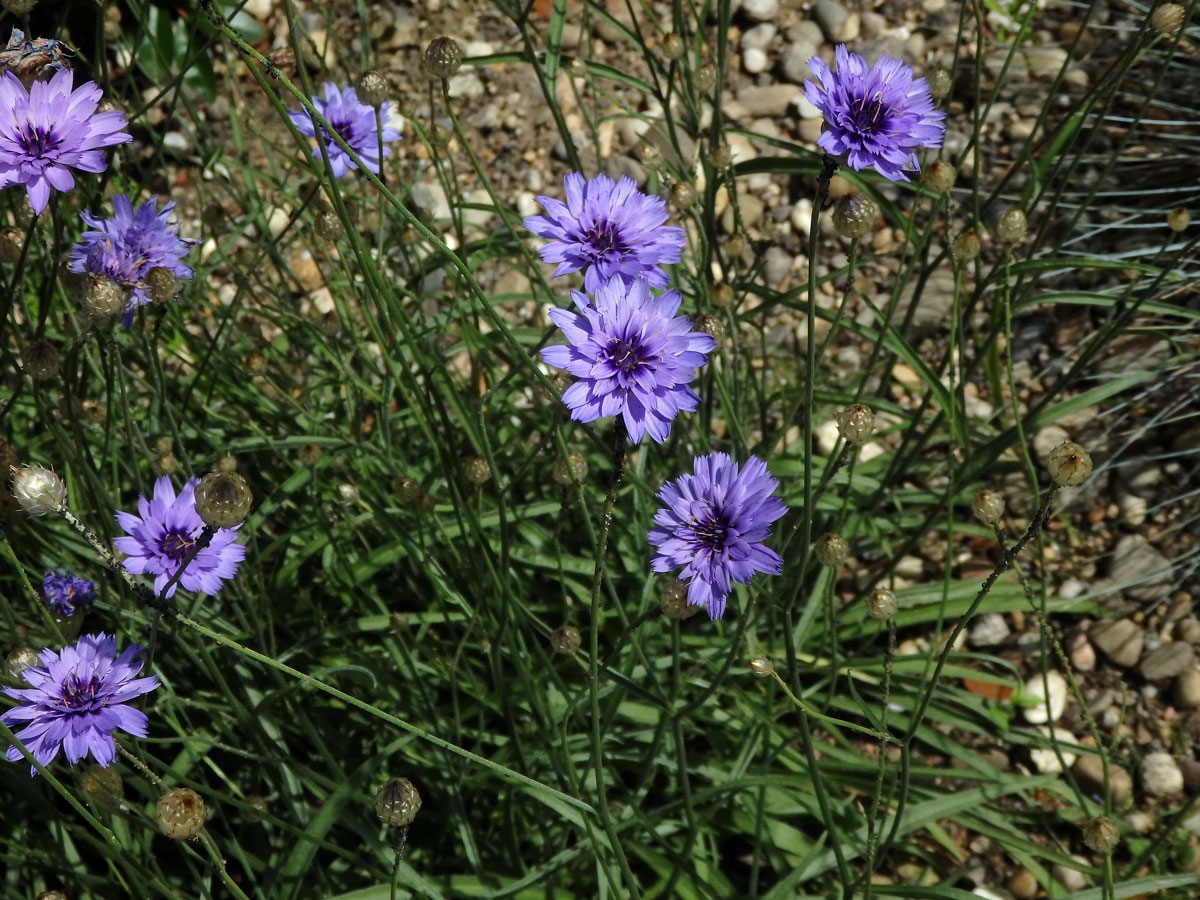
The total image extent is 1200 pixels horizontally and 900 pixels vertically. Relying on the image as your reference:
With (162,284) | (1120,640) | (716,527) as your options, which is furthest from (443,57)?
(1120,640)

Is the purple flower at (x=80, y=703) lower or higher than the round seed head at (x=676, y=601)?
lower

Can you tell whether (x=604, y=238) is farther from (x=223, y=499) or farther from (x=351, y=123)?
(x=351, y=123)

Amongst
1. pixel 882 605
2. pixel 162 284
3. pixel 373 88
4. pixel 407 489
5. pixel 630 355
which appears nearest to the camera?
pixel 630 355

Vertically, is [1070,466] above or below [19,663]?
above

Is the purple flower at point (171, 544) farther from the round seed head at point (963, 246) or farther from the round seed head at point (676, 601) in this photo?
the round seed head at point (963, 246)

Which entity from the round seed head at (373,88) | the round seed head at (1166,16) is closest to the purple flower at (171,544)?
the round seed head at (373,88)

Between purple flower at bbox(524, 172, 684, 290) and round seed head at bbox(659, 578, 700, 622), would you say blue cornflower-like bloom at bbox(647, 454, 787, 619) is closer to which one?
round seed head at bbox(659, 578, 700, 622)

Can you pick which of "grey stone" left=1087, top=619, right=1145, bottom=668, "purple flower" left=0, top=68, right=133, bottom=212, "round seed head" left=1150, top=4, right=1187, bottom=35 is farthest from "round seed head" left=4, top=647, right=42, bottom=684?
"grey stone" left=1087, top=619, right=1145, bottom=668
